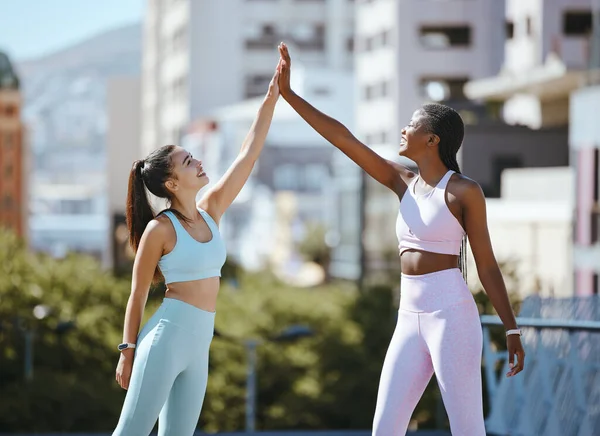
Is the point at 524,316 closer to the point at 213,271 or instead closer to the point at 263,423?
the point at 213,271

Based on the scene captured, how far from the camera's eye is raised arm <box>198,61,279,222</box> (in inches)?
242

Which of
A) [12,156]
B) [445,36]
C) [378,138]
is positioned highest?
[445,36]

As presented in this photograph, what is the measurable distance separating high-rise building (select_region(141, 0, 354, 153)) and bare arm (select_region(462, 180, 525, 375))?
318 feet

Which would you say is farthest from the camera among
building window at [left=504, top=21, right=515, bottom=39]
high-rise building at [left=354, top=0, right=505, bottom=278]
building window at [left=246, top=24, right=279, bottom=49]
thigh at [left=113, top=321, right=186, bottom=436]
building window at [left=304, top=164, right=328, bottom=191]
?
building window at [left=246, top=24, right=279, bottom=49]

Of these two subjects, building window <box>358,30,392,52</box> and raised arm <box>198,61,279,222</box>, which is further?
building window <box>358,30,392,52</box>

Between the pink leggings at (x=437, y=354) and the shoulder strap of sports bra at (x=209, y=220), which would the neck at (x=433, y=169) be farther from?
the shoulder strap of sports bra at (x=209, y=220)

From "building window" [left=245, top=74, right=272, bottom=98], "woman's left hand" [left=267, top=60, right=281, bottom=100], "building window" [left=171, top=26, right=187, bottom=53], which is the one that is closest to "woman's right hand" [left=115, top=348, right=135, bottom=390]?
"woman's left hand" [left=267, top=60, right=281, bottom=100]

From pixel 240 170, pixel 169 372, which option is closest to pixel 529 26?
pixel 240 170

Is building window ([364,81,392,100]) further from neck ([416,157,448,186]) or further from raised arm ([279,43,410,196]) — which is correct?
neck ([416,157,448,186])

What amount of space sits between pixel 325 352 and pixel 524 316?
15.7 meters

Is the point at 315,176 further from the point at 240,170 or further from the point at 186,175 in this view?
the point at 186,175

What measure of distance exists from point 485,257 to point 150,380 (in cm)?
139

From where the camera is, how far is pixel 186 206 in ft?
19.3

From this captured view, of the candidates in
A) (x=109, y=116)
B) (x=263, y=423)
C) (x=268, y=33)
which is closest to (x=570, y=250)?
(x=263, y=423)
